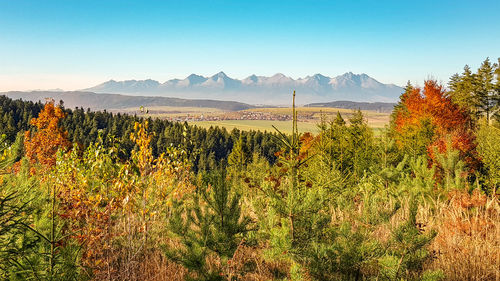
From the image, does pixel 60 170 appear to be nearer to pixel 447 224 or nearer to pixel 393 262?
pixel 393 262

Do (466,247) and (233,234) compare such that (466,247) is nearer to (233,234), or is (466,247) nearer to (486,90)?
(233,234)

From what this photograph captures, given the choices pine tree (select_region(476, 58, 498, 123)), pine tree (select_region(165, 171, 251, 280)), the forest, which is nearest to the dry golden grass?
the forest

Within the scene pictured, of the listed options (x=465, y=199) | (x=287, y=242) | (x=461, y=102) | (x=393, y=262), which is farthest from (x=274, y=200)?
(x=461, y=102)

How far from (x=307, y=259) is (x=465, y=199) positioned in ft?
14.5

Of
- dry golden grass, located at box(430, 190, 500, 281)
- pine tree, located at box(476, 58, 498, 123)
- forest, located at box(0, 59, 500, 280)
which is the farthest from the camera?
pine tree, located at box(476, 58, 498, 123)

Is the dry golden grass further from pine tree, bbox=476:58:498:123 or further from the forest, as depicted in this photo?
pine tree, bbox=476:58:498:123

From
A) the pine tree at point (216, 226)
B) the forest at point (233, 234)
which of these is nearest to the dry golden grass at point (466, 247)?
the forest at point (233, 234)

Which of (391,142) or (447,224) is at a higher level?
(391,142)

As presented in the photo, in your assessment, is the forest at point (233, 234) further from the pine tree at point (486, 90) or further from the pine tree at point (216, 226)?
the pine tree at point (486, 90)

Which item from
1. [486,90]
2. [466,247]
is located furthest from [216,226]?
[486,90]

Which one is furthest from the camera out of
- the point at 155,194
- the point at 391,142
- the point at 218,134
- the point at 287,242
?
the point at 218,134

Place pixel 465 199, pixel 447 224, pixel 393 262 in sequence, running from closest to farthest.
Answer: pixel 393 262
pixel 447 224
pixel 465 199

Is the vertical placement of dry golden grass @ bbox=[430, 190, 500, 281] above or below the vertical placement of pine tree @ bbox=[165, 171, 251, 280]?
below

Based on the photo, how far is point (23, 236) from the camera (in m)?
2.71
